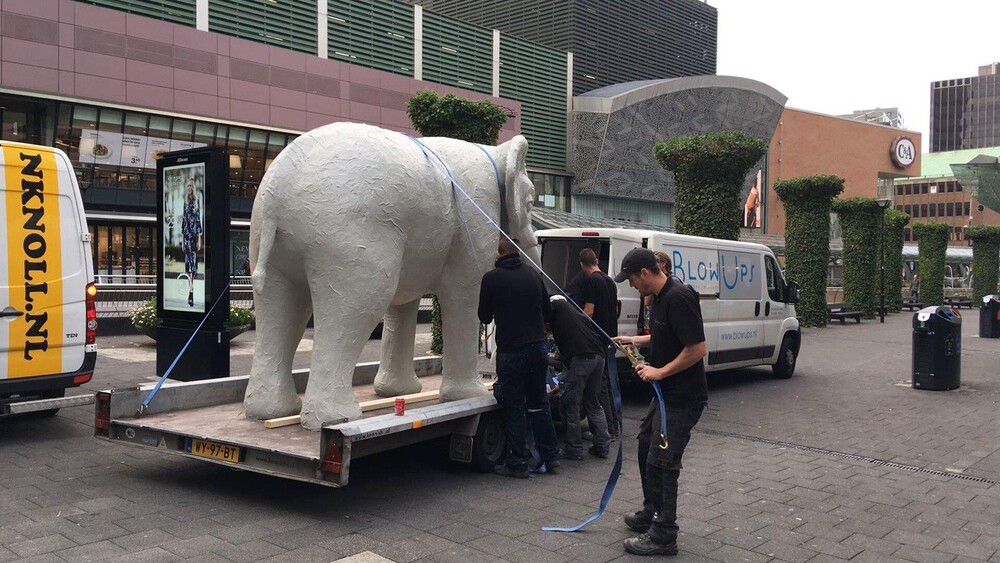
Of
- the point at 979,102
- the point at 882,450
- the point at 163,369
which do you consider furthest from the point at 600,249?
the point at 979,102

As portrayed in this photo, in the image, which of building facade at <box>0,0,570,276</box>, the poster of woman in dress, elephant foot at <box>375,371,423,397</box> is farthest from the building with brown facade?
elephant foot at <box>375,371,423,397</box>

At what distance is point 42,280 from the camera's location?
668cm

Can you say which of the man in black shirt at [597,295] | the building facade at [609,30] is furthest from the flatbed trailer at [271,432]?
the building facade at [609,30]

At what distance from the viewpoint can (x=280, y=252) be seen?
5613 millimetres

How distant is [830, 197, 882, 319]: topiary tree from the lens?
83.4 ft

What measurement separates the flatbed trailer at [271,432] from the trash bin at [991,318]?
18.5 m

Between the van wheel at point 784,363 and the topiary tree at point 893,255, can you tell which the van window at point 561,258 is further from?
the topiary tree at point 893,255

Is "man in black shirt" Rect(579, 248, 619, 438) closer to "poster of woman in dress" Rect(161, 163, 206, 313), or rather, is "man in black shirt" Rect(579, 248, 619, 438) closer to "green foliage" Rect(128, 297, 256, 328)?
"poster of woman in dress" Rect(161, 163, 206, 313)

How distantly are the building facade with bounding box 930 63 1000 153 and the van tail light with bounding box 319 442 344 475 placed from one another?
156 m

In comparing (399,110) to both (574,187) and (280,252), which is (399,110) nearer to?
→ (574,187)

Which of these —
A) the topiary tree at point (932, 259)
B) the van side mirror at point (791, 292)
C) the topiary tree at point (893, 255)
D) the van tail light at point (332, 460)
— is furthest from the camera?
the topiary tree at point (932, 259)

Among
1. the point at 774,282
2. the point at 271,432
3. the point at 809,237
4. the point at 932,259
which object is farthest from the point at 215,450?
the point at 932,259

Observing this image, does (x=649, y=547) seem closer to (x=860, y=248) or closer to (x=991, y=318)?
(x=991, y=318)

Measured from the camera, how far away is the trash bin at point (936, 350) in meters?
11.1
